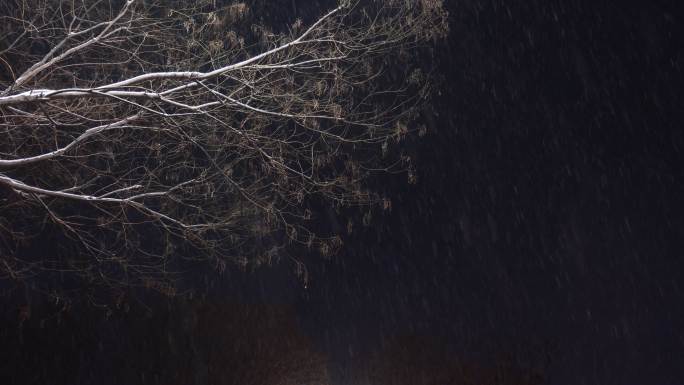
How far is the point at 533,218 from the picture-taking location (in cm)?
1037

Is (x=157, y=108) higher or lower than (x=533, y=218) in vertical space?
higher

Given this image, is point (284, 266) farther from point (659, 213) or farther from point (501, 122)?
point (659, 213)

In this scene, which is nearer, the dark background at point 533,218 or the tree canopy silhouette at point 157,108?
the tree canopy silhouette at point 157,108

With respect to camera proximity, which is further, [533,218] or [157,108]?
[533,218]

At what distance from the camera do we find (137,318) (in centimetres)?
911

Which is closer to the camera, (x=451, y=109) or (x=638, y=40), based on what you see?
(x=638, y=40)

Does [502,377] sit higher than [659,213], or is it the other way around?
[659,213]

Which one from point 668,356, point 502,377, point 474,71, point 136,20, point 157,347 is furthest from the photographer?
point 474,71

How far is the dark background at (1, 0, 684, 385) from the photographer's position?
920 cm

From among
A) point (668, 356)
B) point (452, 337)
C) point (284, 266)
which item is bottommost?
point (668, 356)

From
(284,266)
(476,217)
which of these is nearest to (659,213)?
(476,217)

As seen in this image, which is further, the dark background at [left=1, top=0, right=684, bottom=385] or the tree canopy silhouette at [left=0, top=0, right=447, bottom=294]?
the dark background at [left=1, top=0, right=684, bottom=385]

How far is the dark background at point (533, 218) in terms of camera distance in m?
9.20

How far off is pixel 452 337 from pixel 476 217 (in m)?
1.75
